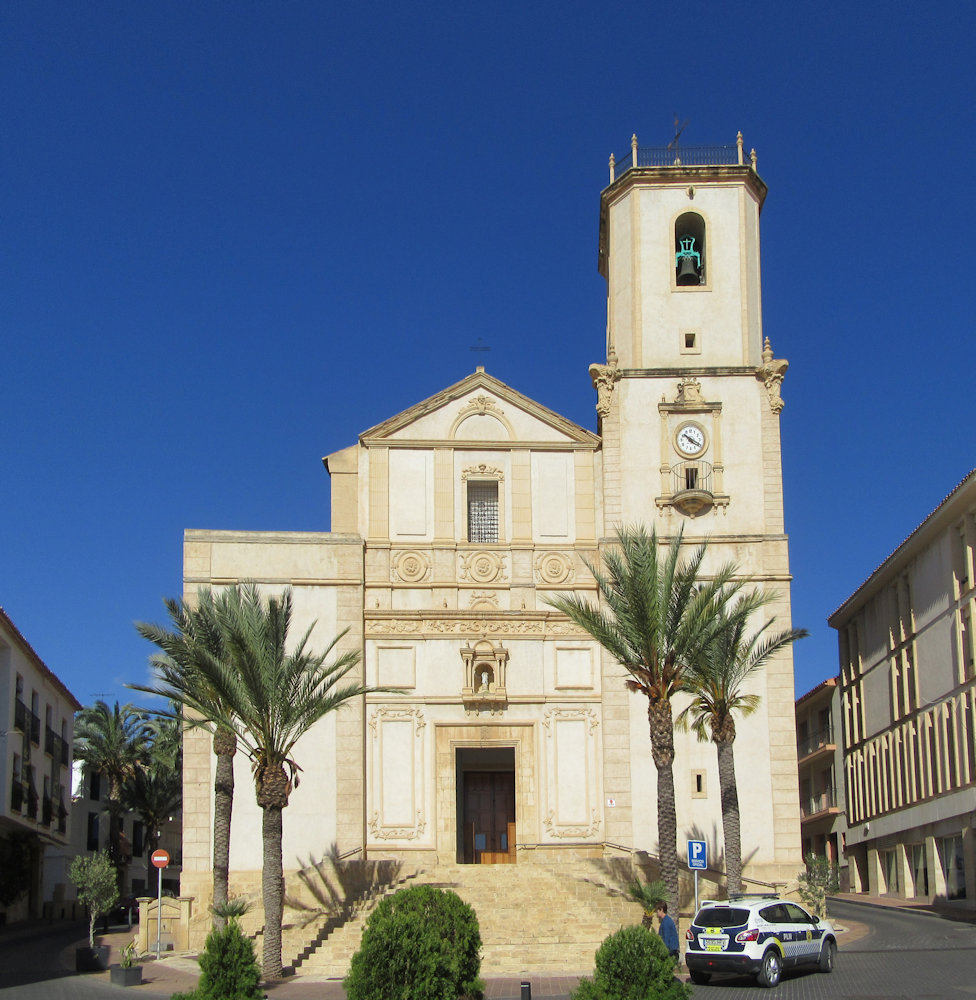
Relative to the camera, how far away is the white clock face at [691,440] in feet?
125

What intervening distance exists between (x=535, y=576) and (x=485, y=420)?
16.0 ft

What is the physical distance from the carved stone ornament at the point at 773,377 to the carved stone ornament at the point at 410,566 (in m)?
10.7

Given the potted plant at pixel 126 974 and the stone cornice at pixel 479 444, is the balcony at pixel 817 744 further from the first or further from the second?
the potted plant at pixel 126 974

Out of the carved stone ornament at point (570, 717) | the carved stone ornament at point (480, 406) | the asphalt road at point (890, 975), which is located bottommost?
the asphalt road at point (890, 975)

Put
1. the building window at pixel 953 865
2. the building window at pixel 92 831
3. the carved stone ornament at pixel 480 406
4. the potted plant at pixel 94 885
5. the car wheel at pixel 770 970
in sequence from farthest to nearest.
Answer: the building window at pixel 92 831
the building window at pixel 953 865
the carved stone ornament at pixel 480 406
the potted plant at pixel 94 885
the car wheel at pixel 770 970

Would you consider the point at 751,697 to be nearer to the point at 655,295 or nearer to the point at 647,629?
the point at 647,629

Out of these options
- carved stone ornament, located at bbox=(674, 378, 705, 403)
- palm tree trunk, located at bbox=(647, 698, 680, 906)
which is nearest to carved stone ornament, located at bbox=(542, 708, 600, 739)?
palm tree trunk, located at bbox=(647, 698, 680, 906)

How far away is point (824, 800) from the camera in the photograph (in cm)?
6222

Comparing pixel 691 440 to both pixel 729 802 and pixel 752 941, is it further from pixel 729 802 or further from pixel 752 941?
pixel 752 941

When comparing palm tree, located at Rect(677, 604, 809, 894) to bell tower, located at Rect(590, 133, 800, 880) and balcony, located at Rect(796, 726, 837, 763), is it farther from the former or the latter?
balcony, located at Rect(796, 726, 837, 763)

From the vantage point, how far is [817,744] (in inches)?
2491

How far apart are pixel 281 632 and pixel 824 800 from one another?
41.4 metres

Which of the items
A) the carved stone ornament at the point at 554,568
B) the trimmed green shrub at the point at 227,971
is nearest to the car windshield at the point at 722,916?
the trimmed green shrub at the point at 227,971

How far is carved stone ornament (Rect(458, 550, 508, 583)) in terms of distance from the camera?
37.2 metres
